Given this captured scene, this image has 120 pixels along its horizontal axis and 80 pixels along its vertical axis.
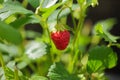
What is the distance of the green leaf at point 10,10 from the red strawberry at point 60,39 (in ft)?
0.32

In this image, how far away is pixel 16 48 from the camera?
1146mm

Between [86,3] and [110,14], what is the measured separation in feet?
4.20

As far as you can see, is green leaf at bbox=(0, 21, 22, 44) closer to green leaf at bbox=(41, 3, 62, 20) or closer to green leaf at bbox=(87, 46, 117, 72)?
green leaf at bbox=(41, 3, 62, 20)

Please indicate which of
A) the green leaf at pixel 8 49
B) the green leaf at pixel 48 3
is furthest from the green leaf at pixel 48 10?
the green leaf at pixel 8 49

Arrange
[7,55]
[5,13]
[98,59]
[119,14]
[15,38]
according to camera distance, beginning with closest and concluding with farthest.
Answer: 1. [15,38]
2. [5,13]
3. [98,59]
4. [7,55]
5. [119,14]

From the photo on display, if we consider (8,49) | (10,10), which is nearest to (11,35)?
(10,10)

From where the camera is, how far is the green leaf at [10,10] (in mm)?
589

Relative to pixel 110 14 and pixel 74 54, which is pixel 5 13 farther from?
pixel 110 14

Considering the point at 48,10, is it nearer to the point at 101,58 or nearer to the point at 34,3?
the point at 34,3

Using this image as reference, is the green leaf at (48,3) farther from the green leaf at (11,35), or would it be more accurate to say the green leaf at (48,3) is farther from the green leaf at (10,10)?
the green leaf at (11,35)

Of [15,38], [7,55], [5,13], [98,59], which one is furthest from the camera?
[7,55]

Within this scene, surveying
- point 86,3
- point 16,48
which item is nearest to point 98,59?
point 86,3

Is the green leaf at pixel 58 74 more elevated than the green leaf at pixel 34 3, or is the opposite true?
the green leaf at pixel 34 3

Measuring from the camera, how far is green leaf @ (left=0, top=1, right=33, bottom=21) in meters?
0.59
